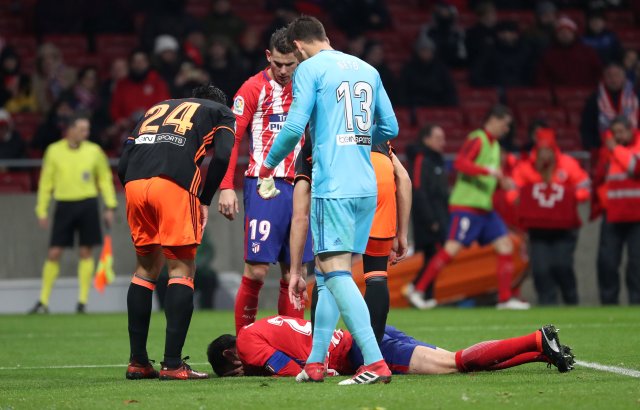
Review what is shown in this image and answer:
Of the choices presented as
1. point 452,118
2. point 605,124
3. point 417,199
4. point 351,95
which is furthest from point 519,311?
point 351,95

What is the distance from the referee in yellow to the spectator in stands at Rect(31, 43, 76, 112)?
250 centimetres

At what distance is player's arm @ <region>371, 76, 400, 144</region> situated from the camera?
758 cm

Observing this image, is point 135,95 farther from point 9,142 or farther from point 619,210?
point 619,210

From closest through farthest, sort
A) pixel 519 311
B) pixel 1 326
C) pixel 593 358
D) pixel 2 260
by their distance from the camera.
A: 1. pixel 593 358
2. pixel 1 326
3. pixel 519 311
4. pixel 2 260

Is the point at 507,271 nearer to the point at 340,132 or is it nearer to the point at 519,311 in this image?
the point at 519,311

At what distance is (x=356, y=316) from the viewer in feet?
23.4

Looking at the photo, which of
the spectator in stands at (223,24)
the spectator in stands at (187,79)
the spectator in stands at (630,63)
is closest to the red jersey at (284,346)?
the spectator in stands at (187,79)

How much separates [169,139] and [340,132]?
1.47 m

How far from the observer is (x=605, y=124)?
18594 mm

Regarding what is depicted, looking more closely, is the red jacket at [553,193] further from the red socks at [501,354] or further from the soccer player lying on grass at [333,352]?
the red socks at [501,354]

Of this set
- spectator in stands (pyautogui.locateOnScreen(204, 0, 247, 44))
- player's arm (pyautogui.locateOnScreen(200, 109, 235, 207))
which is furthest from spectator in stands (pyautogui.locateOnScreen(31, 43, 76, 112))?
player's arm (pyautogui.locateOnScreen(200, 109, 235, 207))

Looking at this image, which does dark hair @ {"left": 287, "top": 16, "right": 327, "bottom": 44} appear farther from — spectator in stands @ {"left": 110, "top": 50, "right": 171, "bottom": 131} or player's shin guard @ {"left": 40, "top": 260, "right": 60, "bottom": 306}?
spectator in stands @ {"left": 110, "top": 50, "right": 171, "bottom": 131}

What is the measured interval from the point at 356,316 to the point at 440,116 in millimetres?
13392

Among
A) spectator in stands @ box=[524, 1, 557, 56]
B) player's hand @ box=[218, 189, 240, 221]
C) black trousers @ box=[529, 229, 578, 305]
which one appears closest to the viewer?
player's hand @ box=[218, 189, 240, 221]
